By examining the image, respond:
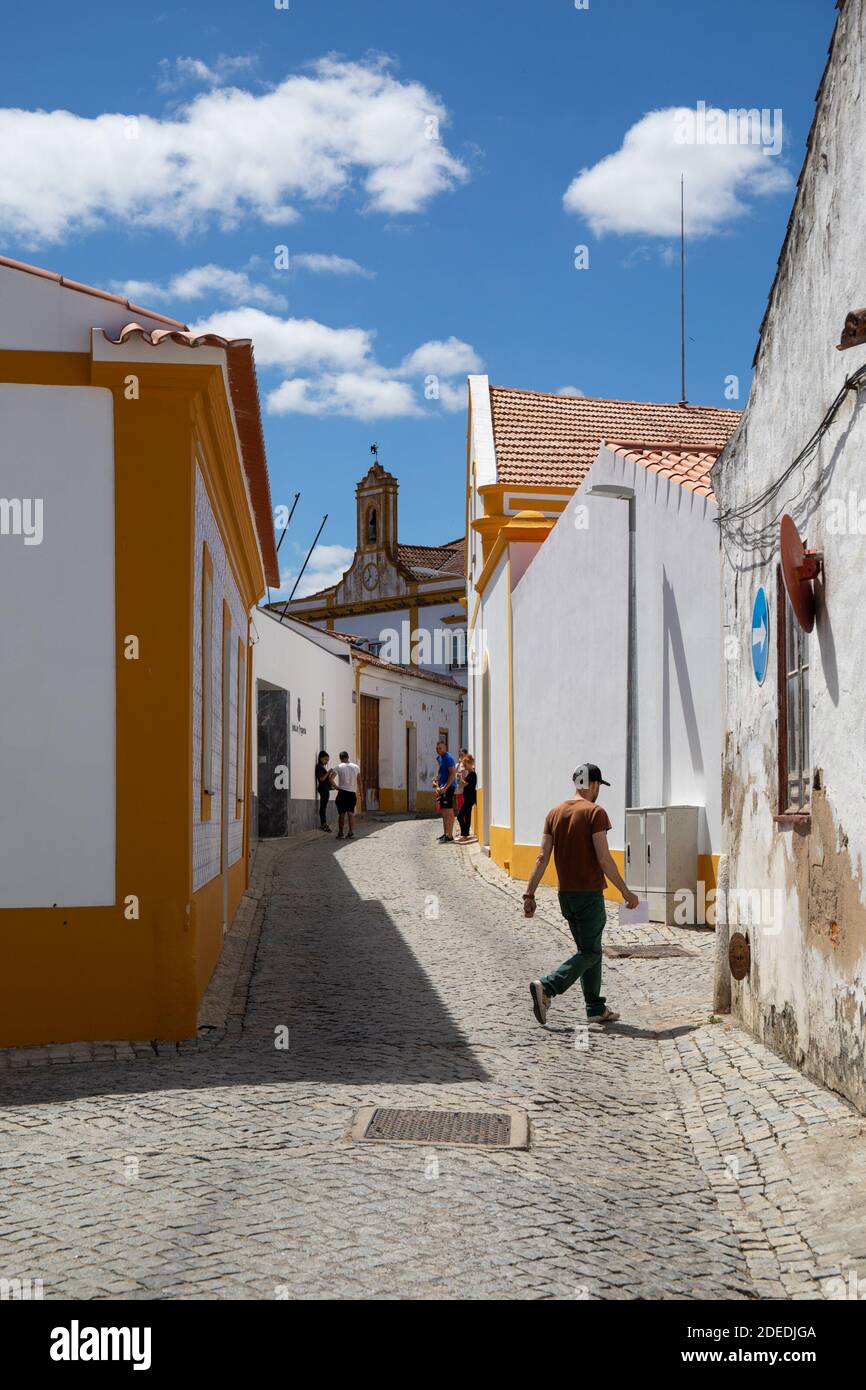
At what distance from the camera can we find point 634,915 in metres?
11.5

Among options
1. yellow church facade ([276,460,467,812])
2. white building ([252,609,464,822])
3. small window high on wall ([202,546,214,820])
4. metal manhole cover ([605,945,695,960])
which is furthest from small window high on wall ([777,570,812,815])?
yellow church facade ([276,460,467,812])

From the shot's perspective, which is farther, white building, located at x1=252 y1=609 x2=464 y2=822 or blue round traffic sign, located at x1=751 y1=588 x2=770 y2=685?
white building, located at x1=252 y1=609 x2=464 y2=822

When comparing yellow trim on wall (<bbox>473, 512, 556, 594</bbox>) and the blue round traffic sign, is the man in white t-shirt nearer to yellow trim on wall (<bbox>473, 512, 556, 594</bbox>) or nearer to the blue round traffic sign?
yellow trim on wall (<bbox>473, 512, 556, 594</bbox>)

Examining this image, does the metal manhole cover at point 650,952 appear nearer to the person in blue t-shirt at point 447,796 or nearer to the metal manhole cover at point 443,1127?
the metal manhole cover at point 443,1127

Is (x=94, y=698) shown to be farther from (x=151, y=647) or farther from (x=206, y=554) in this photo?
(x=206, y=554)

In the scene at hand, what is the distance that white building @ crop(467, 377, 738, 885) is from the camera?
1159 centimetres

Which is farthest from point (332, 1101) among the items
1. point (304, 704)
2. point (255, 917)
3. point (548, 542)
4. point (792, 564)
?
point (304, 704)

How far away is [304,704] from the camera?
26.1 m

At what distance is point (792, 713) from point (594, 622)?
7.47m

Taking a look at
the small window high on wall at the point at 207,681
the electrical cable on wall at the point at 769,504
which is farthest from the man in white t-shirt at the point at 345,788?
the electrical cable on wall at the point at 769,504

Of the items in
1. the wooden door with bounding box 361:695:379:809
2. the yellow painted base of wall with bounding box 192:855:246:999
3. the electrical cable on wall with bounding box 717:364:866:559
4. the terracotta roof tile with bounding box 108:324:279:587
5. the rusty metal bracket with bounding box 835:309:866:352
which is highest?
the terracotta roof tile with bounding box 108:324:279:587

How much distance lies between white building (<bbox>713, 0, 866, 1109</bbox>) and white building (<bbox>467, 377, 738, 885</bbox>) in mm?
3435

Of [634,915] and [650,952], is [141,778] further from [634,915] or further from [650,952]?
[634,915]

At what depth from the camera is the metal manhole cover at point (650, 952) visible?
1030 centimetres
